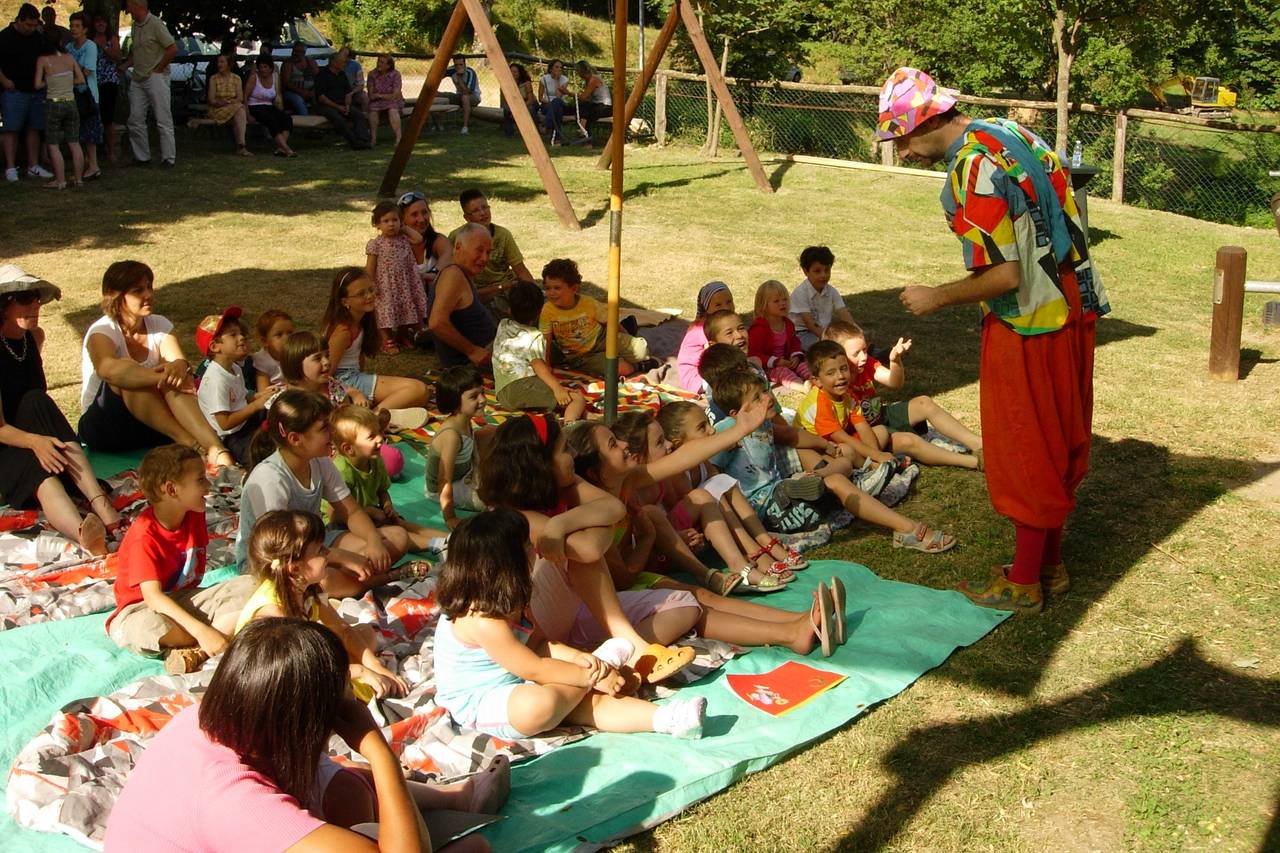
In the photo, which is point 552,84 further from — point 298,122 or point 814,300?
point 814,300

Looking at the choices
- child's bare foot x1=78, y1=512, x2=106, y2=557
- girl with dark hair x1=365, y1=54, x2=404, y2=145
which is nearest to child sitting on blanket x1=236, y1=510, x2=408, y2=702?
child's bare foot x1=78, y1=512, x2=106, y2=557

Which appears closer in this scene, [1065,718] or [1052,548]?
[1065,718]

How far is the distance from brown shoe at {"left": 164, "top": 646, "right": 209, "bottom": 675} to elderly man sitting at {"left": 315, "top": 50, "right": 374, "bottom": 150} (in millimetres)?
14282

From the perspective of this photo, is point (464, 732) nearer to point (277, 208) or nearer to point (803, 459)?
point (803, 459)

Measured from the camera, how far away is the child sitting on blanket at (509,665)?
3.55m

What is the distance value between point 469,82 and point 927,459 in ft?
51.2

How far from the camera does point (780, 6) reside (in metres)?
17.2

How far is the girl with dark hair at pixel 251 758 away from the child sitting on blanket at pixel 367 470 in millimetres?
2579

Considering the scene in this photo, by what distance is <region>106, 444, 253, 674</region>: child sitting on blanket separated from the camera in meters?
A: 4.15

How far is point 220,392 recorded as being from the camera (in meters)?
5.89

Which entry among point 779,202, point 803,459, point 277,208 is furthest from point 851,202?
point 803,459

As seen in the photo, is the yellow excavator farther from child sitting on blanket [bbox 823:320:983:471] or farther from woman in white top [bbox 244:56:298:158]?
child sitting on blanket [bbox 823:320:983:471]

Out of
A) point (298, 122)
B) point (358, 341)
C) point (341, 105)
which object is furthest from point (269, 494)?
point (341, 105)

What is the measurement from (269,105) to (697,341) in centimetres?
1164
